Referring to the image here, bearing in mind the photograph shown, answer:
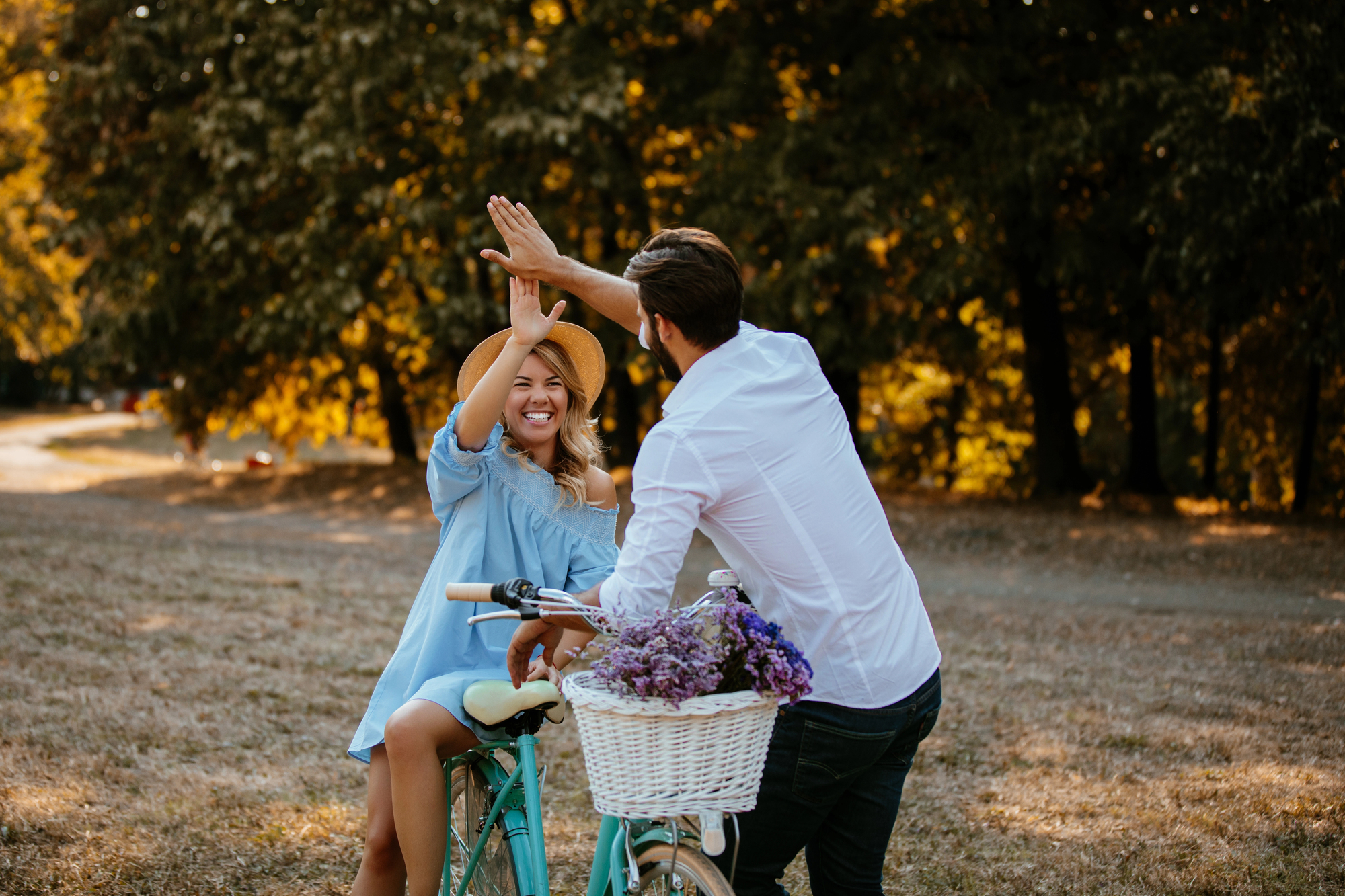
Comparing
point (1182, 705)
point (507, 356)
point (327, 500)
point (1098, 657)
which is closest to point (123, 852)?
point (507, 356)

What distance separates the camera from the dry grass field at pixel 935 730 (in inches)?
169

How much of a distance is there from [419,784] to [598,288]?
1.50 meters

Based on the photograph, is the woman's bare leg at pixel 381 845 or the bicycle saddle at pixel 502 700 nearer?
the bicycle saddle at pixel 502 700

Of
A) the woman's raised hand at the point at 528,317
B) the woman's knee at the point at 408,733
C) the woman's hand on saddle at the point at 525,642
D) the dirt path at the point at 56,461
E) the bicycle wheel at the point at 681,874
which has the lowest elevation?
the dirt path at the point at 56,461

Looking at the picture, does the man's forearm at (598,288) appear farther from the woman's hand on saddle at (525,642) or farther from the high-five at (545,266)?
the woman's hand on saddle at (525,642)

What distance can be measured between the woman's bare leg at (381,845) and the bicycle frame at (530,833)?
141 millimetres

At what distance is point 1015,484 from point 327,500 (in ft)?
46.0

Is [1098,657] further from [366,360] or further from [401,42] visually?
[366,360]

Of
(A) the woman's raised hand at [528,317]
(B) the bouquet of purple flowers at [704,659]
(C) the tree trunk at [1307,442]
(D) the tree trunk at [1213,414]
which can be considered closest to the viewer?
(B) the bouquet of purple flowers at [704,659]

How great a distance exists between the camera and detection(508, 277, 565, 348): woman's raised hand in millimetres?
2932

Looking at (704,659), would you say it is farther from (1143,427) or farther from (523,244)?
(1143,427)

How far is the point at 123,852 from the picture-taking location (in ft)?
13.8

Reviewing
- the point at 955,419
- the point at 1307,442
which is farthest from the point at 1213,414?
the point at 955,419

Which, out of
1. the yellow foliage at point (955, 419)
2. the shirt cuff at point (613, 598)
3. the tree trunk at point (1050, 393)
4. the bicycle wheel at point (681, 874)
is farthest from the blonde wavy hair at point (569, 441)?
the yellow foliage at point (955, 419)
